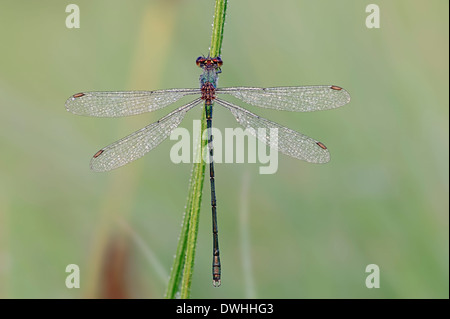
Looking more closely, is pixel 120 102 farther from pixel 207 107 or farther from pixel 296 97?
pixel 296 97

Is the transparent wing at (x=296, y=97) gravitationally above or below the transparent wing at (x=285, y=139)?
above

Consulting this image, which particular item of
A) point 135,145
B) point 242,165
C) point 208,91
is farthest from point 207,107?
point 242,165

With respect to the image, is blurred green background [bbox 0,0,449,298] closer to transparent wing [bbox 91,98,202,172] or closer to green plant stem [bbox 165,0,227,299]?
transparent wing [bbox 91,98,202,172]

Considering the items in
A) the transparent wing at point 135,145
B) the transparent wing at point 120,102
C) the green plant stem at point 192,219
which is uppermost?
the transparent wing at point 120,102

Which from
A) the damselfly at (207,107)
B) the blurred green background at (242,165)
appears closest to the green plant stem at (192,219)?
the damselfly at (207,107)

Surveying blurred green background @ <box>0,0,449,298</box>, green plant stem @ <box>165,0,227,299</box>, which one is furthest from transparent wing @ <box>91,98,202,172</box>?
green plant stem @ <box>165,0,227,299</box>

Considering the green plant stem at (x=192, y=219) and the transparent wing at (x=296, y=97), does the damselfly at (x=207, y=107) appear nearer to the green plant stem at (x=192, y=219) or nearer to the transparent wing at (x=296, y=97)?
the transparent wing at (x=296, y=97)
